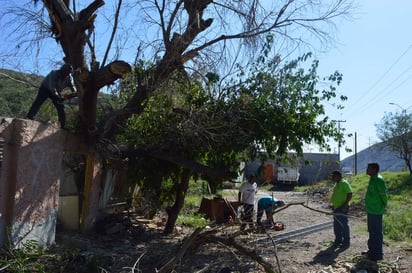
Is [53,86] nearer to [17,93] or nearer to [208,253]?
[208,253]

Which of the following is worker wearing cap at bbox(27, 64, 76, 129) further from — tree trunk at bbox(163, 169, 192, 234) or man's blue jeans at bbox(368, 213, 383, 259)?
man's blue jeans at bbox(368, 213, 383, 259)

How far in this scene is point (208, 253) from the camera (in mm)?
9445

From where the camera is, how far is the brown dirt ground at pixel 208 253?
25.9 feet

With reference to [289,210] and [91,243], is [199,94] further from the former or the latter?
[289,210]

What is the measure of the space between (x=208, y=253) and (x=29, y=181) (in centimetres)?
391

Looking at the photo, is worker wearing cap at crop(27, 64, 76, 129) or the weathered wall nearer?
the weathered wall

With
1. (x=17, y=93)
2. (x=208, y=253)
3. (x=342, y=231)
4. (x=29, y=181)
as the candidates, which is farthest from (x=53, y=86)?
(x=342, y=231)

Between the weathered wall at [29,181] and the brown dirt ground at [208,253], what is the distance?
802 mm

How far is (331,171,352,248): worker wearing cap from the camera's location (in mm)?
10078

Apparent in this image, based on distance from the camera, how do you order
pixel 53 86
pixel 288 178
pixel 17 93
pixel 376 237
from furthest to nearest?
pixel 288 178 → pixel 17 93 → pixel 376 237 → pixel 53 86

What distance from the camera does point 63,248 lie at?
845cm

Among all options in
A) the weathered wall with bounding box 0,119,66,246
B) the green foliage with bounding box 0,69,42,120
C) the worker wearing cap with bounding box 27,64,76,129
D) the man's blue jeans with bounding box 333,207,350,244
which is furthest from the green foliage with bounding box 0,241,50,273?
the man's blue jeans with bounding box 333,207,350,244

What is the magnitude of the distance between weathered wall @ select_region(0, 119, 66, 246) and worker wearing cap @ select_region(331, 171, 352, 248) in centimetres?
614

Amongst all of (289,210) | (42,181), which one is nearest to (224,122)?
(42,181)
